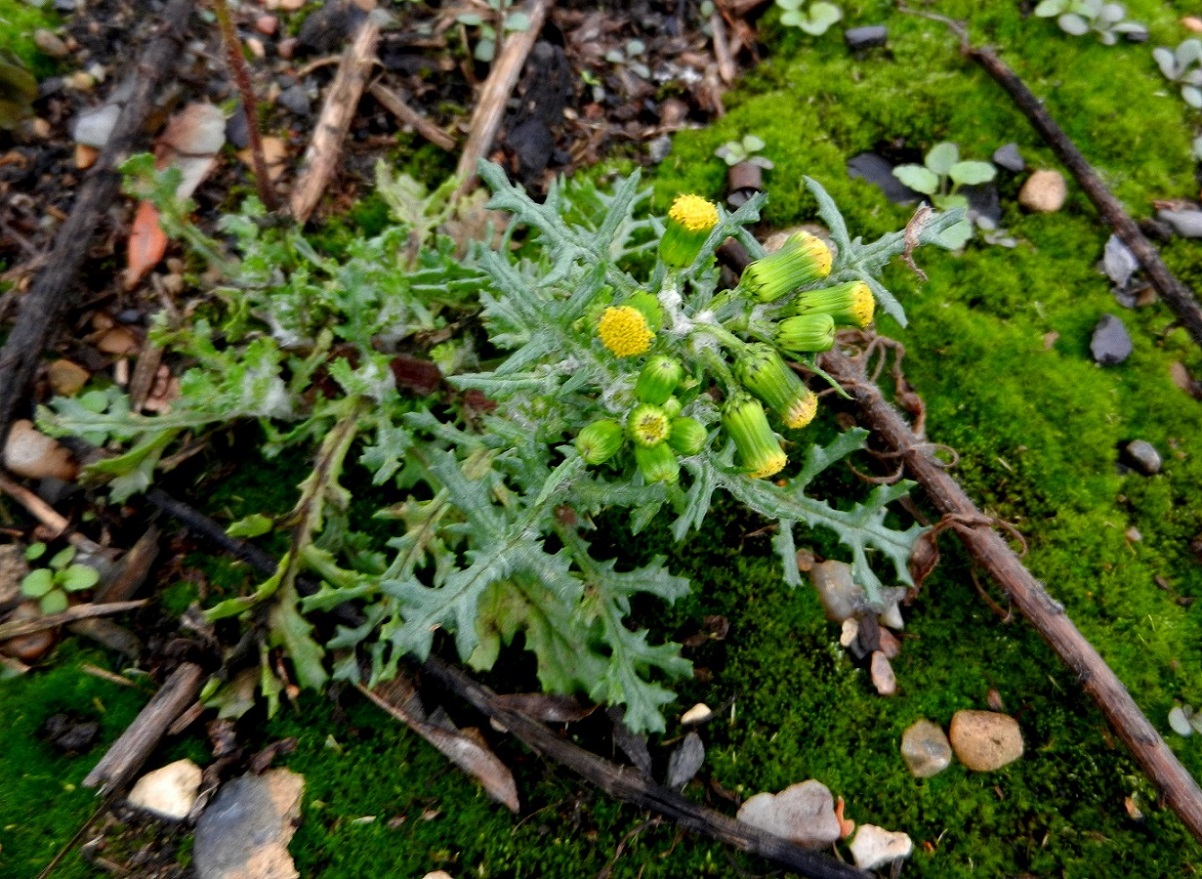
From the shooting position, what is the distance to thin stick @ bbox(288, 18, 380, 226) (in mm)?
3354

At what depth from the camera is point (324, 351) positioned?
3.00 metres

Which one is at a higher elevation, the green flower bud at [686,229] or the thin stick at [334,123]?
the green flower bud at [686,229]

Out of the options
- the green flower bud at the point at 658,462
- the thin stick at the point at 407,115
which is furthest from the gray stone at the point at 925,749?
the thin stick at the point at 407,115

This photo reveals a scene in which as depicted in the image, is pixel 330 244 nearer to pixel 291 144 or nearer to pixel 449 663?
pixel 291 144

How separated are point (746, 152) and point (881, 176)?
58 centimetres

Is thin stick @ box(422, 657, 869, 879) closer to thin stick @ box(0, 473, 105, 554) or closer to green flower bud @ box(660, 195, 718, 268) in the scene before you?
thin stick @ box(0, 473, 105, 554)

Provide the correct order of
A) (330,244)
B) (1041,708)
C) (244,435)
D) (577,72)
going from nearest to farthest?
1. (1041,708)
2. (244,435)
3. (330,244)
4. (577,72)

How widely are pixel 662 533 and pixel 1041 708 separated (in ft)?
4.54

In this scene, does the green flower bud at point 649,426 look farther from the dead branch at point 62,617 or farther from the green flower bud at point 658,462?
the dead branch at point 62,617

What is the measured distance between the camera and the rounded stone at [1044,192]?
3.49 metres

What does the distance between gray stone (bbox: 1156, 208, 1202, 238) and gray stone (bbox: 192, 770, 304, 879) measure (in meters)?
3.83

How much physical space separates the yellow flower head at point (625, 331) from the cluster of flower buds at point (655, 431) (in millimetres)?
56

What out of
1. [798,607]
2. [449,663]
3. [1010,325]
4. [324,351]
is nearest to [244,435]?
[324,351]

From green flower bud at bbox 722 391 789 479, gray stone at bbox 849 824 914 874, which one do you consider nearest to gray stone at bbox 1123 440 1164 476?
gray stone at bbox 849 824 914 874
